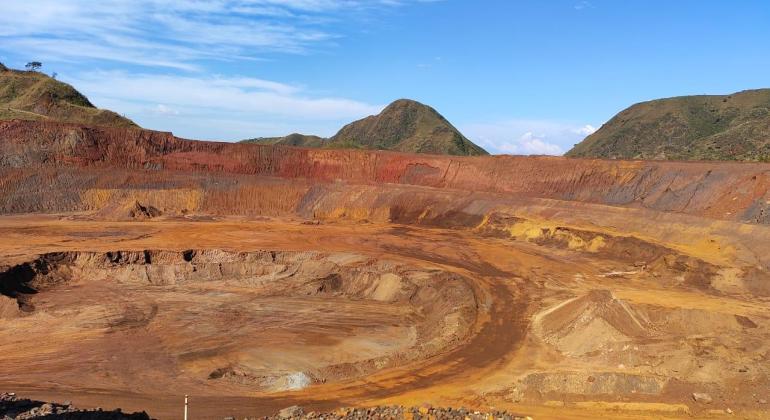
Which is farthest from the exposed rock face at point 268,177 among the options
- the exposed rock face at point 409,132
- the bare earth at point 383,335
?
the exposed rock face at point 409,132

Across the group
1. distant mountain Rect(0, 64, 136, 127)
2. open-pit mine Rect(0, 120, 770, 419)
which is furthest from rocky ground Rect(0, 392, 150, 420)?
distant mountain Rect(0, 64, 136, 127)

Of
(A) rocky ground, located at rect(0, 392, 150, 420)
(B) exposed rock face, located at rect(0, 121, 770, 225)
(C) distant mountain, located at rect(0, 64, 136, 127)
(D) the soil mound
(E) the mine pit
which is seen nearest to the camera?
(A) rocky ground, located at rect(0, 392, 150, 420)

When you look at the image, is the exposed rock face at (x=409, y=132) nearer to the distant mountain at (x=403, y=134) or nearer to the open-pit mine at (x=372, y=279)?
the distant mountain at (x=403, y=134)

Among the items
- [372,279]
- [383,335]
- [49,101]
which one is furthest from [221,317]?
[49,101]

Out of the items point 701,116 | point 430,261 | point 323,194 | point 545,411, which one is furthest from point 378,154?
point 701,116

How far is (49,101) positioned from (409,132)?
49844 millimetres

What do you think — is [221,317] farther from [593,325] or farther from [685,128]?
[685,128]

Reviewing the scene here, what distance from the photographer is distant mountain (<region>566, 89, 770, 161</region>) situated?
60662mm

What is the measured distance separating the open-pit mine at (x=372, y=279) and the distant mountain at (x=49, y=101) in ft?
53.4

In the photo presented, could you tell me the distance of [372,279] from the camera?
27.7m

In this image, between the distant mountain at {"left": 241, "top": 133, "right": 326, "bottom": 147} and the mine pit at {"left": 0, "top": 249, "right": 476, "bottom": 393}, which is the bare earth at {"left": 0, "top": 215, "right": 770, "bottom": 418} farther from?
the distant mountain at {"left": 241, "top": 133, "right": 326, "bottom": 147}

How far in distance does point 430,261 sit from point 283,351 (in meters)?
11.5

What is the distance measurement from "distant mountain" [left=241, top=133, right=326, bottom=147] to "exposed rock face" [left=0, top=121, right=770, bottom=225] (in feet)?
148

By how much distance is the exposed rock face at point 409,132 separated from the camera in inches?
3248
